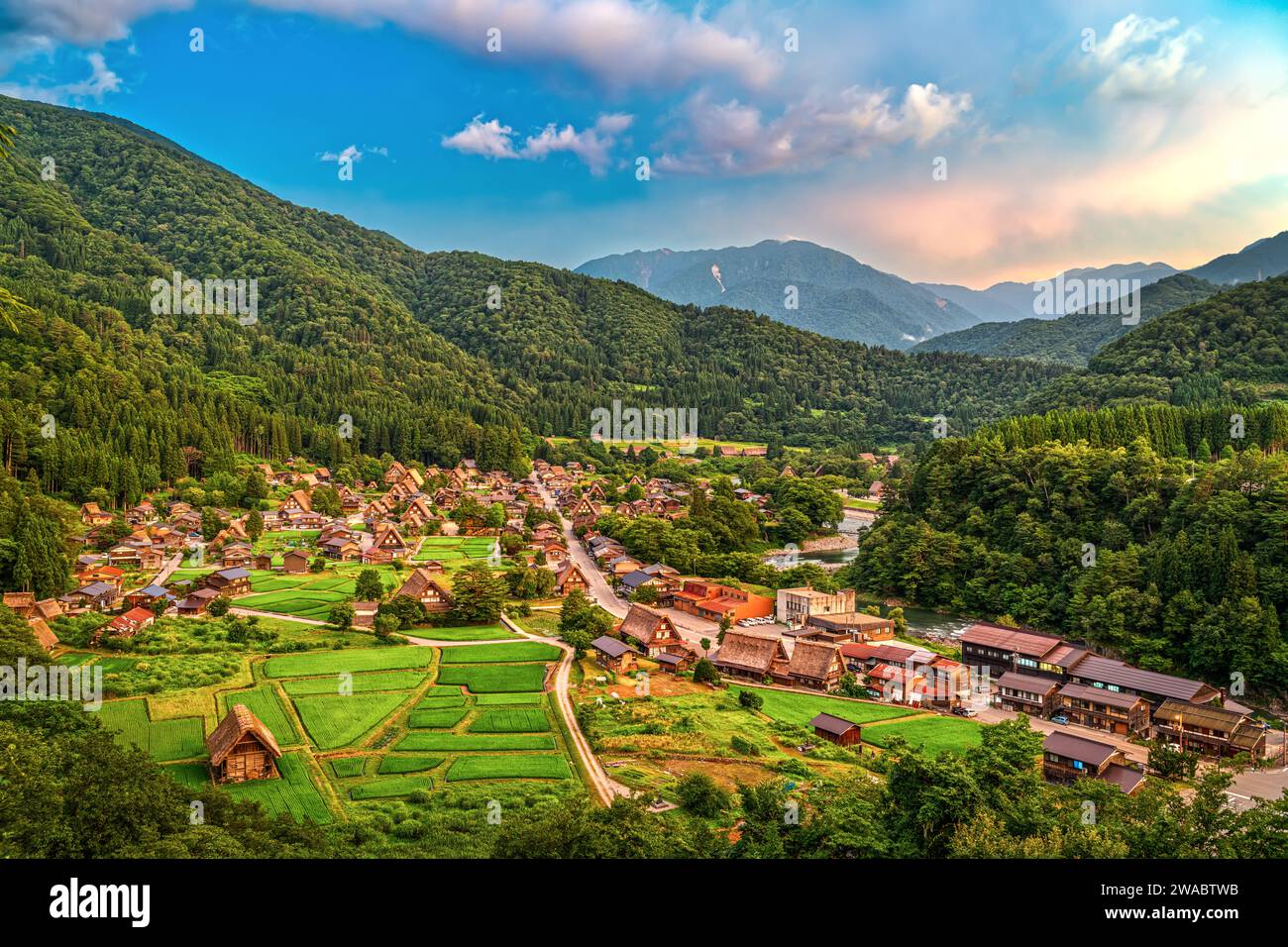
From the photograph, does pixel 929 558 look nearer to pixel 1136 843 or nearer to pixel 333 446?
pixel 1136 843

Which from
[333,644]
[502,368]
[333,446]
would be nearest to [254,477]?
[333,446]

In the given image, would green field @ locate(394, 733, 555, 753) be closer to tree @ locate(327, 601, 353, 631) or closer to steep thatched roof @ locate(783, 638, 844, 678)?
steep thatched roof @ locate(783, 638, 844, 678)

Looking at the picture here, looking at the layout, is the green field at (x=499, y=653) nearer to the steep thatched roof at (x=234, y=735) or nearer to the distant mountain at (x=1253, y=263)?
the steep thatched roof at (x=234, y=735)

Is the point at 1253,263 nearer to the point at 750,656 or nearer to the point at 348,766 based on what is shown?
the point at 750,656

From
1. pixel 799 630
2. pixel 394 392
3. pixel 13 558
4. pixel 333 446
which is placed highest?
pixel 394 392

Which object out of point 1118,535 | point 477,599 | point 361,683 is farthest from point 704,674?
point 1118,535

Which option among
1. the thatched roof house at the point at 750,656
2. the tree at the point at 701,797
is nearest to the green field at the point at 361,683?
the thatched roof house at the point at 750,656
